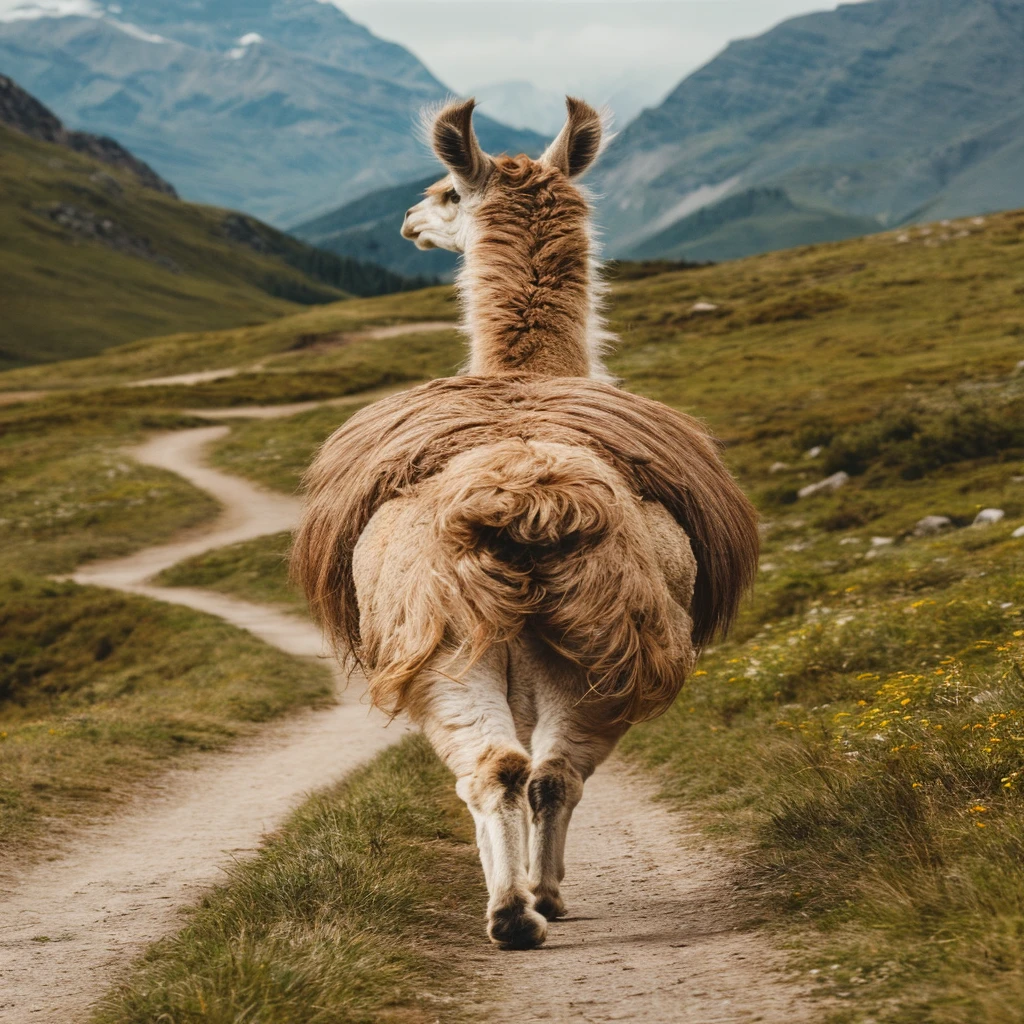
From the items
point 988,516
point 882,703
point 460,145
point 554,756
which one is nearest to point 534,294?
point 460,145

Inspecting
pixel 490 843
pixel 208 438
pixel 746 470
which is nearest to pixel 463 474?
pixel 490 843

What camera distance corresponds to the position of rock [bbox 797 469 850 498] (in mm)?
22734

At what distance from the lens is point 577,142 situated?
28.3ft

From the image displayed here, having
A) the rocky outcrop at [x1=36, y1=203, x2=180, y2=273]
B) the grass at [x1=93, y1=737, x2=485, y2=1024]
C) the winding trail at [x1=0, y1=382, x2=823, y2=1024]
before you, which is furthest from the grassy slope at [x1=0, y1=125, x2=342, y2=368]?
the grass at [x1=93, y1=737, x2=485, y2=1024]

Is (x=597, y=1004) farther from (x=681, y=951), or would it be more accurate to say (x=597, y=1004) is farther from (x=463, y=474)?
(x=463, y=474)

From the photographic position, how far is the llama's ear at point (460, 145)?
781 centimetres

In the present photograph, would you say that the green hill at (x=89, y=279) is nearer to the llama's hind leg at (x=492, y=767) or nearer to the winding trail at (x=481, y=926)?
the winding trail at (x=481, y=926)

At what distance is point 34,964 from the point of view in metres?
4.96

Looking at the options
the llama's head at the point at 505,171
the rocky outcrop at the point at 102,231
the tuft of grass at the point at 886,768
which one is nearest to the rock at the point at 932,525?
the tuft of grass at the point at 886,768

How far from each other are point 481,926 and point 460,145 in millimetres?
5301

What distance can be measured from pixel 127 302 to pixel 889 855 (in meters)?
161

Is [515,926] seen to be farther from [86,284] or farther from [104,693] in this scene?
[86,284]

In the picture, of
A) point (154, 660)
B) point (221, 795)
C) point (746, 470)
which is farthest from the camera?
point (746, 470)

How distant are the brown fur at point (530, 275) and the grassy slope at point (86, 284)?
4910 inches
